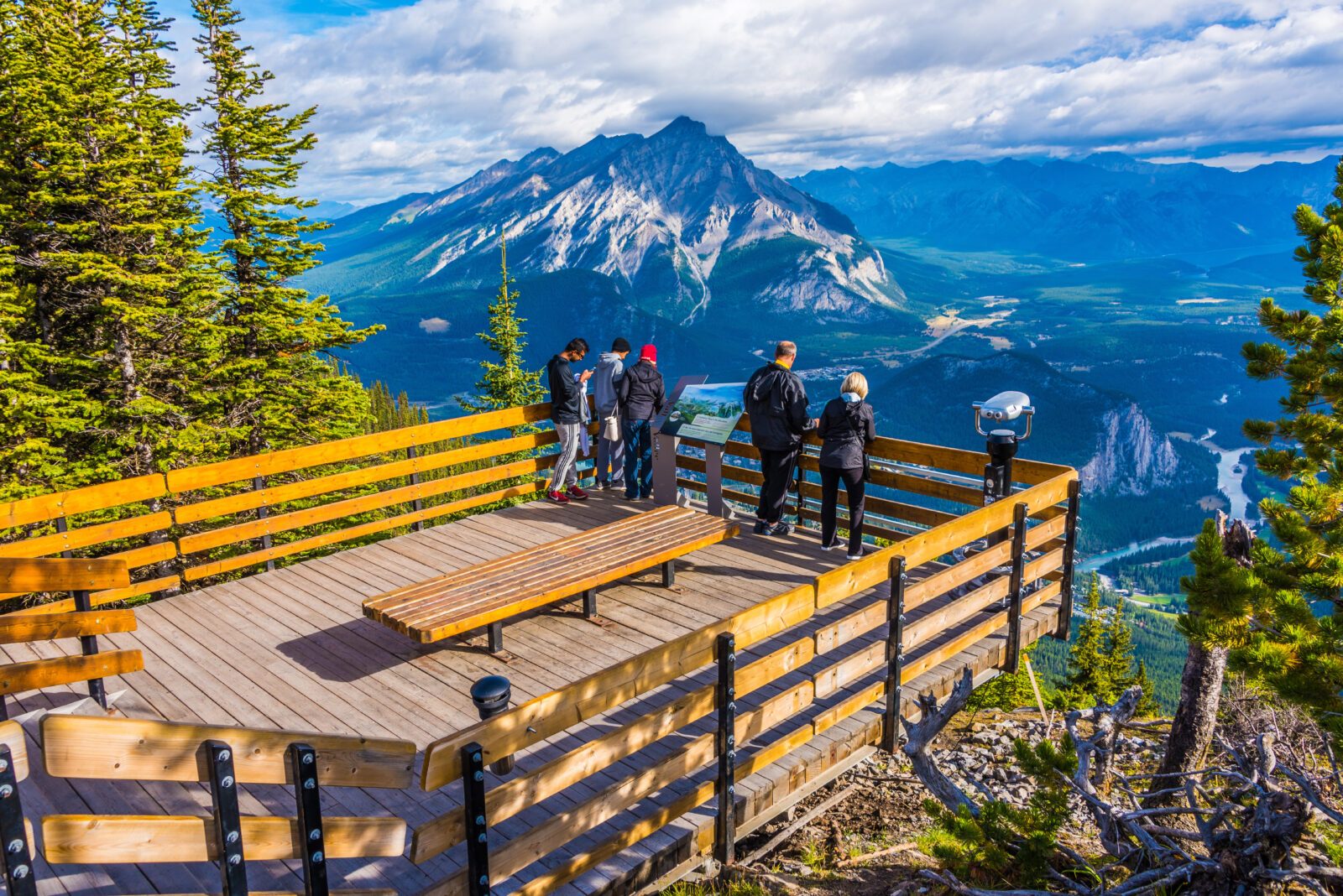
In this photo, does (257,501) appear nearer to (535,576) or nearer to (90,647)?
(90,647)

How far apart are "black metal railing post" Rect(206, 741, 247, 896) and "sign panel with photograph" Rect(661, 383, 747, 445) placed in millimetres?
6853

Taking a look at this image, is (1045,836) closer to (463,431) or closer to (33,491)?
(463,431)

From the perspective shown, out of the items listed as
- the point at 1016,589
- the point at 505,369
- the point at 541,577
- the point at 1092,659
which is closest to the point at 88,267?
the point at 541,577

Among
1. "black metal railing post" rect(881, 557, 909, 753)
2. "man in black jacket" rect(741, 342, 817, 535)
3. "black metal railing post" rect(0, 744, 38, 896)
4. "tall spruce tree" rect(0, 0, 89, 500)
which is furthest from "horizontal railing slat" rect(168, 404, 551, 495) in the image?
"tall spruce tree" rect(0, 0, 89, 500)

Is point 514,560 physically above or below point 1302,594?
below

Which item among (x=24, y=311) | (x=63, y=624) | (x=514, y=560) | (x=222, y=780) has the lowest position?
(x=514, y=560)

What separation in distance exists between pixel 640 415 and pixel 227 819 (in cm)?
770

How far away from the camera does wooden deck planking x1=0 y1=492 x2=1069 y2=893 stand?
15.6 ft

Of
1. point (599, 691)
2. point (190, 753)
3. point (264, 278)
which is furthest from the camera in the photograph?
point (264, 278)

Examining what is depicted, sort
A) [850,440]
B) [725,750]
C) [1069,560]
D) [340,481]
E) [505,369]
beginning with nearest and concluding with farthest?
[725,750] < [1069,560] < [850,440] < [340,481] < [505,369]

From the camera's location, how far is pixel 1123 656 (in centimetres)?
3067

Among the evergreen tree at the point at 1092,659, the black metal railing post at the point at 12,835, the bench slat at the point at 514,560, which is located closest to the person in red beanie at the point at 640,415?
the bench slat at the point at 514,560

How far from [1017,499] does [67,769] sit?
6.70 metres

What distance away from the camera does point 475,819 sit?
363 cm
